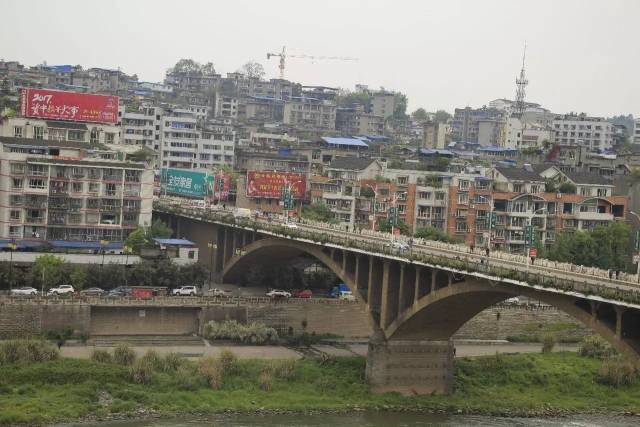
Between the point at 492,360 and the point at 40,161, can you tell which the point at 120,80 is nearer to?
the point at 40,161

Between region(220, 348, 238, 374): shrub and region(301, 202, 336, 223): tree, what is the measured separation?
33108 mm

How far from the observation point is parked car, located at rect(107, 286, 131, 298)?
65056 millimetres

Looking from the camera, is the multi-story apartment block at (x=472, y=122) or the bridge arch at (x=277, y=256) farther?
the multi-story apartment block at (x=472, y=122)

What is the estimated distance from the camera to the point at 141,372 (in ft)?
173

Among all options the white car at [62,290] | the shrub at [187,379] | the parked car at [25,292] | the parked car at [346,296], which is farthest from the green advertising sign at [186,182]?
the shrub at [187,379]

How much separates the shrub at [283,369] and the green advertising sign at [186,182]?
41.3m

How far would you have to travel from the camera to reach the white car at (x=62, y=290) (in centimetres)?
6389

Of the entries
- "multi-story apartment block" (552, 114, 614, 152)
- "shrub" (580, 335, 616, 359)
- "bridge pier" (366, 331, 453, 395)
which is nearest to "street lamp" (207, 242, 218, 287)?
"bridge pier" (366, 331, 453, 395)

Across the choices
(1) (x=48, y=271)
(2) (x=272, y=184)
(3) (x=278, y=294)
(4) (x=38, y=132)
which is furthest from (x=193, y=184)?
(1) (x=48, y=271)

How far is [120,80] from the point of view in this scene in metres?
160

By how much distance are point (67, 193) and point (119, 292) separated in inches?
440

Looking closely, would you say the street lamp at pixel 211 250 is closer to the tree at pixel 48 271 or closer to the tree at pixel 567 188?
the tree at pixel 48 271

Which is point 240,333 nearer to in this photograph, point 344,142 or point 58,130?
point 58,130

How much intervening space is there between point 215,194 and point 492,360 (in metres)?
41.0
